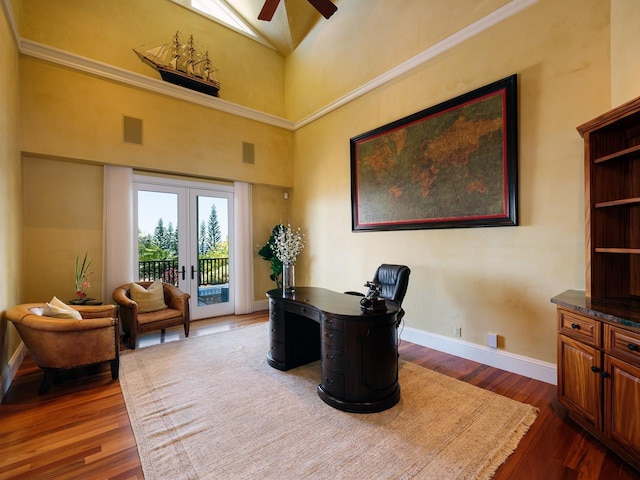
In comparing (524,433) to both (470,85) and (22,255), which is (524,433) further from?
(22,255)

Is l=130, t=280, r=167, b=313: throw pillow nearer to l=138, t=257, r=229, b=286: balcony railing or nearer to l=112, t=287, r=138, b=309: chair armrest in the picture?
l=112, t=287, r=138, b=309: chair armrest

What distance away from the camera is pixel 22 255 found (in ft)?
12.8

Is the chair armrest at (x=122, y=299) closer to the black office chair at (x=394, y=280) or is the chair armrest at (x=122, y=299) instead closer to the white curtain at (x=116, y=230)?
the white curtain at (x=116, y=230)

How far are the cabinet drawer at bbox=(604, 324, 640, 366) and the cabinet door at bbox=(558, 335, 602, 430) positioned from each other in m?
0.11

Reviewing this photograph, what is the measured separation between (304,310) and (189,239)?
3.33m

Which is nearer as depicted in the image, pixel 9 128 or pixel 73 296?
pixel 9 128

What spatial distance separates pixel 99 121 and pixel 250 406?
4.53 meters

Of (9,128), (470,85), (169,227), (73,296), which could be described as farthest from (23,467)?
(470,85)

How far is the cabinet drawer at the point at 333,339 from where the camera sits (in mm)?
2424

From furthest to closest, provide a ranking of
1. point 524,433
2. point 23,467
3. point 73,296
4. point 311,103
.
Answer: point 311,103
point 73,296
point 524,433
point 23,467

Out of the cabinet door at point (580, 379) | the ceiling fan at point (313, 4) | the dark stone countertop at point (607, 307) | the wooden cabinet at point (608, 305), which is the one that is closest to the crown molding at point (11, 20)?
the ceiling fan at point (313, 4)

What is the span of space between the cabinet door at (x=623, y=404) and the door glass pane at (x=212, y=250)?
17.6ft


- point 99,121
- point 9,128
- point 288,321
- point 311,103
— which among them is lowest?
point 288,321

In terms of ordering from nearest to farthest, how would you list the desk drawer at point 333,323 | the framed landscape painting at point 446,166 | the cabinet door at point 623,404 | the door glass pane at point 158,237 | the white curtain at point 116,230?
the cabinet door at point 623,404
the desk drawer at point 333,323
the framed landscape painting at point 446,166
the white curtain at point 116,230
the door glass pane at point 158,237
